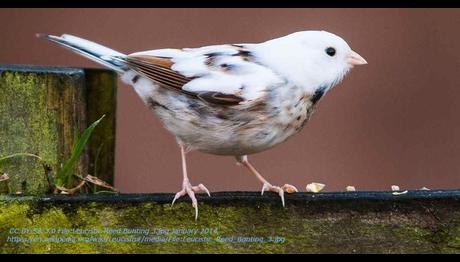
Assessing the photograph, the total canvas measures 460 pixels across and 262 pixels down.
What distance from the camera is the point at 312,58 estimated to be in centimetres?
342

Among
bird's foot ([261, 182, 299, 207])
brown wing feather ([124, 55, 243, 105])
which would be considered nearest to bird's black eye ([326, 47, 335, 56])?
brown wing feather ([124, 55, 243, 105])

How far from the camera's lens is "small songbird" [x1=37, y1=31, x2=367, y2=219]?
3.27 m

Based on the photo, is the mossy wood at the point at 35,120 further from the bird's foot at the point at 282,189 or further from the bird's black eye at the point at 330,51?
the bird's black eye at the point at 330,51

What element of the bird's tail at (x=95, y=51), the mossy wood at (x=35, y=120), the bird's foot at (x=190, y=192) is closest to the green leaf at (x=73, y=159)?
the mossy wood at (x=35, y=120)

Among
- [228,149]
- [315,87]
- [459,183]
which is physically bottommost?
[459,183]

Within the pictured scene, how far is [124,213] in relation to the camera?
2523mm

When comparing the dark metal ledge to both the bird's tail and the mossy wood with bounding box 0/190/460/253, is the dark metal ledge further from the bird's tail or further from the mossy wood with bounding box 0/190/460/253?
the bird's tail

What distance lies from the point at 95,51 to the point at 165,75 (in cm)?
40

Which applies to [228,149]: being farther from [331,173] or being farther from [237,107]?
[331,173]

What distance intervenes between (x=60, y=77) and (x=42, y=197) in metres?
0.52

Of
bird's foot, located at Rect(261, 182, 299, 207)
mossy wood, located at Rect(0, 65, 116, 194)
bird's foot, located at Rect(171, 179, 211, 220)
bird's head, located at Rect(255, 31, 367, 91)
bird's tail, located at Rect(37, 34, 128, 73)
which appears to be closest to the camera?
bird's foot, located at Rect(171, 179, 211, 220)

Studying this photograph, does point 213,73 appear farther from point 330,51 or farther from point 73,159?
point 73,159

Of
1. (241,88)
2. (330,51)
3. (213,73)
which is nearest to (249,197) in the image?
(241,88)

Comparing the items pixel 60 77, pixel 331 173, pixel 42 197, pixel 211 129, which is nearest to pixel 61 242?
pixel 42 197
